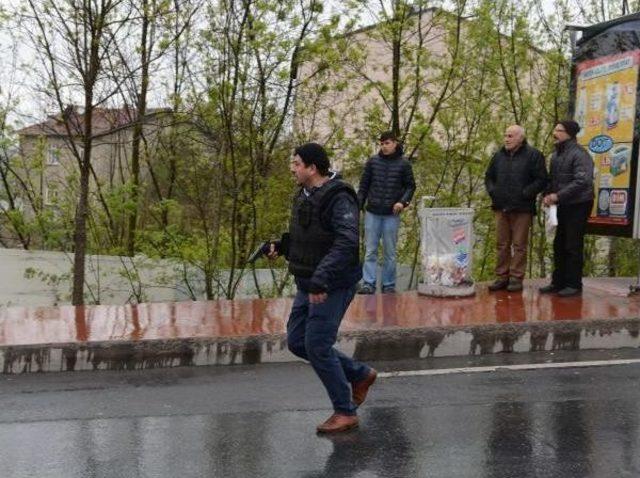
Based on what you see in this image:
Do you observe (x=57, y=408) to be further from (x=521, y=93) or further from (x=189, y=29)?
(x=521, y=93)

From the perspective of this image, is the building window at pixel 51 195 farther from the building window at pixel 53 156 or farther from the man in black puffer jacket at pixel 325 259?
the man in black puffer jacket at pixel 325 259

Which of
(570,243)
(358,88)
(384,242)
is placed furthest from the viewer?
(358,88)

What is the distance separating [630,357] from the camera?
695 centimetres

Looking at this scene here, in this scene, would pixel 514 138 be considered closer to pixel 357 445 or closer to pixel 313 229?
pixel 313 229

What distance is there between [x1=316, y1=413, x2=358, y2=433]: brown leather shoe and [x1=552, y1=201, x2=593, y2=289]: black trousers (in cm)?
455

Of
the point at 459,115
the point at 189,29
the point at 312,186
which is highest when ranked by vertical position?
the point at 189,29

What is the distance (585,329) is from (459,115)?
618 centimetres

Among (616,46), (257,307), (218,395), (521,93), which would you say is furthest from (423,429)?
(521,93)

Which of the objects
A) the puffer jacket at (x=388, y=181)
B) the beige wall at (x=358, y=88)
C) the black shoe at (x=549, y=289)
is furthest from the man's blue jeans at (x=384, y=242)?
the beige wall at (x=358, y=88)

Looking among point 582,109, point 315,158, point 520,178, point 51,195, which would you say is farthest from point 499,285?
point 51,195

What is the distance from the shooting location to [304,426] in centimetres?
501

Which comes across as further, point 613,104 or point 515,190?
point 613,104

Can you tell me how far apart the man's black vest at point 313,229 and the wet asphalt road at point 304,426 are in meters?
1.03

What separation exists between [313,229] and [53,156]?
972cm
